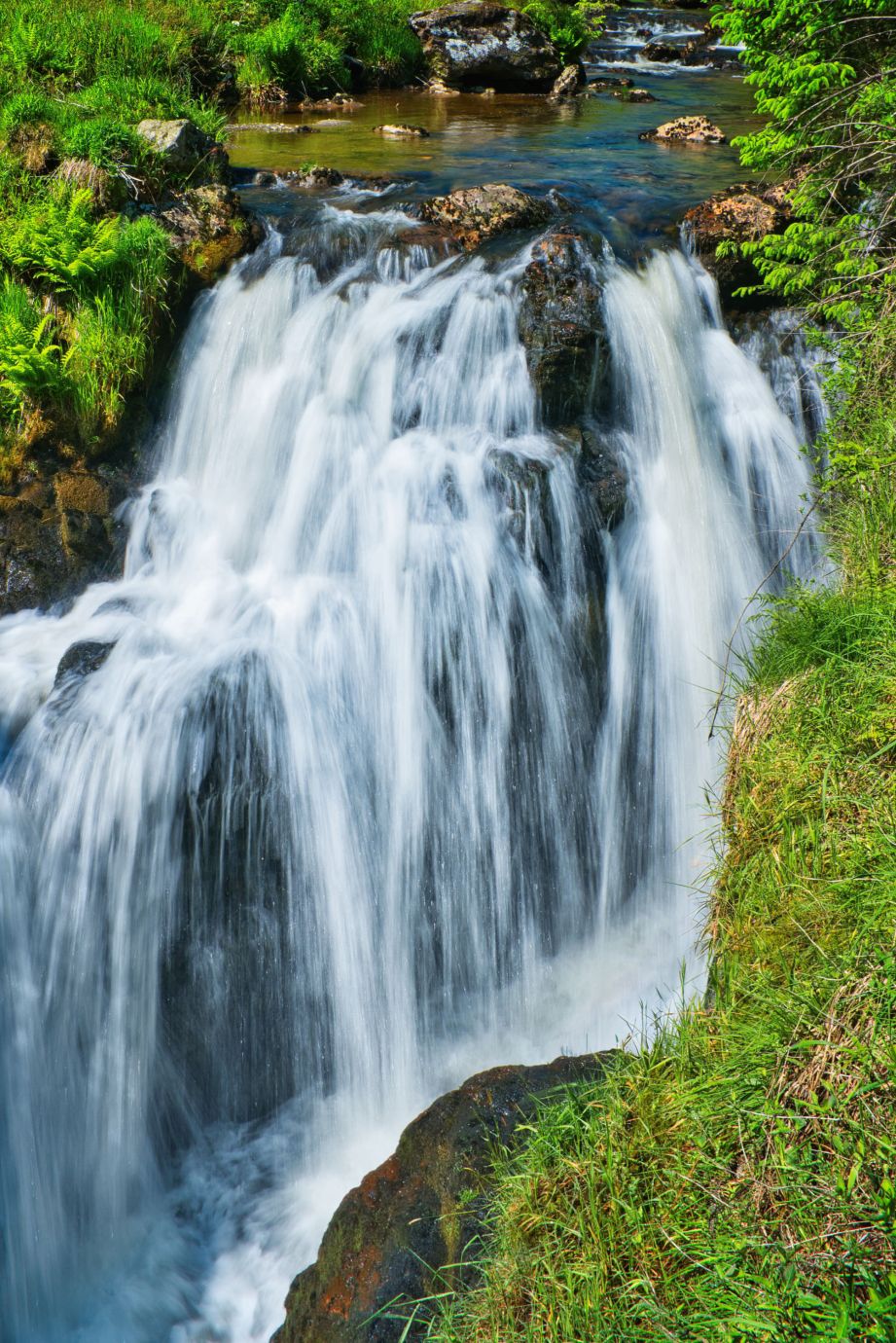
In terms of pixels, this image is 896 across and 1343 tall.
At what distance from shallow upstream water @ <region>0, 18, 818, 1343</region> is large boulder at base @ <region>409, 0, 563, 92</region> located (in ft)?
30.9

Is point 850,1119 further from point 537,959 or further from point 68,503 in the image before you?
point 68,503

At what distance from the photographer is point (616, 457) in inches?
240

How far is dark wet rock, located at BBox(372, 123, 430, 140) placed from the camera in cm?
1103

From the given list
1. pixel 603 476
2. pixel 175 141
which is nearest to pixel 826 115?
pixel 603 476

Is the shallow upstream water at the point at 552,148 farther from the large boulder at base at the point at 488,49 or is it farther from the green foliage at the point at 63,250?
the green foliage at the point at 63,250

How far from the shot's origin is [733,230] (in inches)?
275

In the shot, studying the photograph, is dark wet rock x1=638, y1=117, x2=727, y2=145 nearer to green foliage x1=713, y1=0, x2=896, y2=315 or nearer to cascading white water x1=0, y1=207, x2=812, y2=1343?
green foliage x1=713, y1=0, x2=896, y2=315

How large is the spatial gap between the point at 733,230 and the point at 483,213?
1.91 metres

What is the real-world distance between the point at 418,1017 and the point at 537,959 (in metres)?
0.72

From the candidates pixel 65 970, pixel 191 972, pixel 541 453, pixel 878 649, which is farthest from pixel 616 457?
pixel 65 970

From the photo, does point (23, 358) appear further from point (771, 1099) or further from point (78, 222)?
point (771, 1099)

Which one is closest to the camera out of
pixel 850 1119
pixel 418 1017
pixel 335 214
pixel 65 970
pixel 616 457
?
pixel 850 1119

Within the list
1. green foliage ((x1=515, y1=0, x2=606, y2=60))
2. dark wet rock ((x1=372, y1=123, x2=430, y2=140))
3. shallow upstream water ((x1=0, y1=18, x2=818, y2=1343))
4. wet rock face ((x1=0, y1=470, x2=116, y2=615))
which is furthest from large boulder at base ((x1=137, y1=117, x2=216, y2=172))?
green foliage ((x1=515, y1=0, x2=606, y2=60))

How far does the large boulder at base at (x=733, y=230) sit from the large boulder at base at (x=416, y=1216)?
6.02 m
